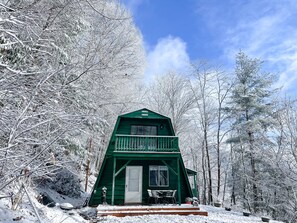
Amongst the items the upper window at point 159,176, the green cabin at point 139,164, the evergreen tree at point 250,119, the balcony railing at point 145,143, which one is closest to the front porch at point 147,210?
the green cabin at point 139,164

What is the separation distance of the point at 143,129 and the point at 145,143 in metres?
1.29

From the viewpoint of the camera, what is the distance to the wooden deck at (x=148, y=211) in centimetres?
838

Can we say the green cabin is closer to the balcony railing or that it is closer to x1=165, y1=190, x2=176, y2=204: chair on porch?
the balcony railing

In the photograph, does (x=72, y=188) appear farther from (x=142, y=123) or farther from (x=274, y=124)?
(x=274, y=124)

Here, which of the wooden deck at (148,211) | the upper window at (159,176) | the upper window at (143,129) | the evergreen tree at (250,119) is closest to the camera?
the wooden deck at (148,211)

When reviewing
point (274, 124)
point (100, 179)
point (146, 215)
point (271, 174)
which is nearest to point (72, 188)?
point (100, 179)

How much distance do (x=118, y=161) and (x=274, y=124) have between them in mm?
10903

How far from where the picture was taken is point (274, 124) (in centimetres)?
1433

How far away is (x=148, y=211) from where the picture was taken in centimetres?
877

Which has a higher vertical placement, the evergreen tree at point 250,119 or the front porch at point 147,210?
the evergreen tree at point 250,119

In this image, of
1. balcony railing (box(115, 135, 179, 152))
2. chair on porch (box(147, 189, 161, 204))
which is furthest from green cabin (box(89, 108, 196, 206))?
chair on porch (box(147, 189, 161, 204))

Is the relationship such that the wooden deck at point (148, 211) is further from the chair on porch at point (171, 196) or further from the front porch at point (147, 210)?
the chair on porch at point (171, 196)

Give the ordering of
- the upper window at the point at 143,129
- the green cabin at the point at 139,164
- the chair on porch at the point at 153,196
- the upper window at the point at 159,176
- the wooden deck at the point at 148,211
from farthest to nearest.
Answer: the upper window at the point at 143,129 → the upper window at the point at 159,176 → the green cabin at the point at 139,164 → the chair on porch at the point at 153,196 → the wooden deck at the point at 148,211

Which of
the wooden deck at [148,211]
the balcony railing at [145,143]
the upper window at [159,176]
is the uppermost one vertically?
the balcony railing at [145,143]
